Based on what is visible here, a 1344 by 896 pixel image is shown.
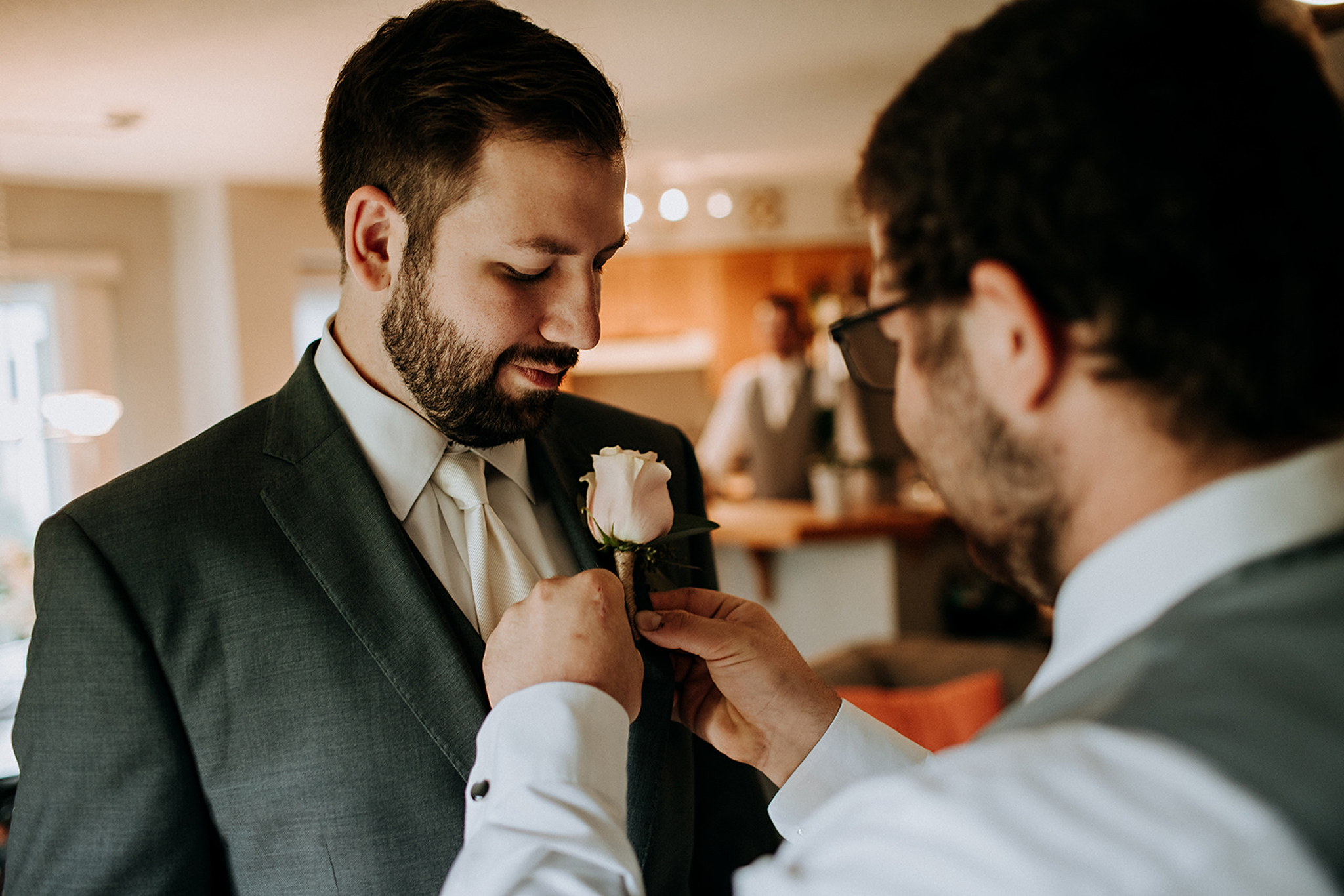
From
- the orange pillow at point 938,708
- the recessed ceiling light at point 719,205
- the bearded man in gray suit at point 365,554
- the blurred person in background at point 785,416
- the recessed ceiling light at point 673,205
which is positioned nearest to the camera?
the bearded man in gray suit at point 365,554

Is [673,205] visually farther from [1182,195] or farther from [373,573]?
[1182,195]

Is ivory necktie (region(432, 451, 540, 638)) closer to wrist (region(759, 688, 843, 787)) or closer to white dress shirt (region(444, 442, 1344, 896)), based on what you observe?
white dress shirt (region(444, 442, 1344, 896))

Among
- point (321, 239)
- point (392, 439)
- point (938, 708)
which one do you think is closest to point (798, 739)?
point (392, 439)

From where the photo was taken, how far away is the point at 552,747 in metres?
0.87

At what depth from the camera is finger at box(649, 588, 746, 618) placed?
117cm

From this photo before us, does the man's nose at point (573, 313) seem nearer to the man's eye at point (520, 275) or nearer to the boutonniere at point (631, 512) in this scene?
the man's eye at point (520, 275)

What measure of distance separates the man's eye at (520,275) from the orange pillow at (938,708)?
239 cm

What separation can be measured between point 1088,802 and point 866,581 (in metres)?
4.61

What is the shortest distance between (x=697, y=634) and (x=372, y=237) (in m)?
0.62

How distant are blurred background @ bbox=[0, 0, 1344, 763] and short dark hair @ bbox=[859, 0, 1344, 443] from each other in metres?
2.81

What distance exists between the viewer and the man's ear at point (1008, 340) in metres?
0.72

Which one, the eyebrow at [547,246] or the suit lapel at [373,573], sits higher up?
the eyebrow at [547,246]

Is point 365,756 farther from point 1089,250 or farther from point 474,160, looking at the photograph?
point 1089,250

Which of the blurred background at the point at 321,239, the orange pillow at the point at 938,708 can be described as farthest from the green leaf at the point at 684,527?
the blurred background at the point at 321,239
